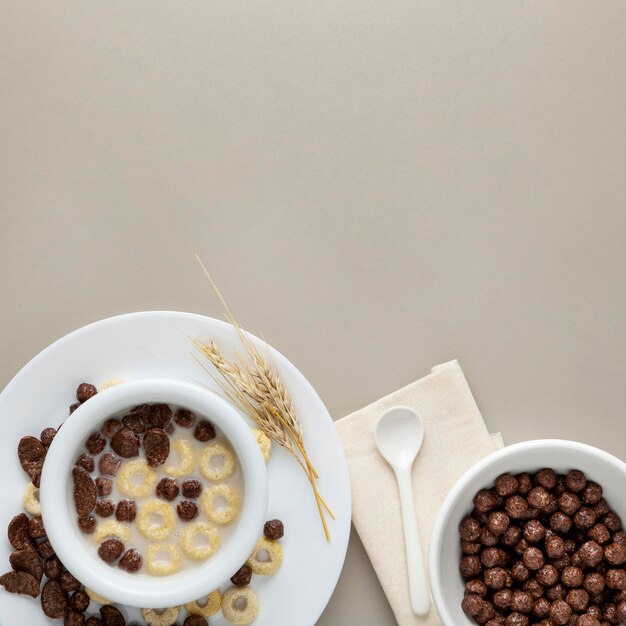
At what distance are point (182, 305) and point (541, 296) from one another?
59 centimetres

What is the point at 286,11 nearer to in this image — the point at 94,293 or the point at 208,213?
the point at 208,213

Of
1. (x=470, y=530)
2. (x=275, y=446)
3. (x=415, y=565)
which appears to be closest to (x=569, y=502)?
(x=470, y=530)

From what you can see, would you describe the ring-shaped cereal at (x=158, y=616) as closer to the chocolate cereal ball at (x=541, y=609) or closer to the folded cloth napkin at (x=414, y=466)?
the folded cloth napkin at (x=414, y=466)

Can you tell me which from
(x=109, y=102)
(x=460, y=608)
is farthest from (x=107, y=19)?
(x=460, y=608)

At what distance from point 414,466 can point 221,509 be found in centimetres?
32

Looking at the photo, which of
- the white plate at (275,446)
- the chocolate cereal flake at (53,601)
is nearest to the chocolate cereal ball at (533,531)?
the white plate at (275,446)

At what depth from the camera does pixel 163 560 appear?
107cm

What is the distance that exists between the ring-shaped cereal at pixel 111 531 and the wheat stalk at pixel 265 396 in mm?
238

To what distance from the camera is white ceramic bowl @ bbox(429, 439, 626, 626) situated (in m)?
1.04

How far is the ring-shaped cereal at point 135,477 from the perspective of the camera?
107 centimetres

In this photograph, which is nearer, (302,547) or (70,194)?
(302,547)

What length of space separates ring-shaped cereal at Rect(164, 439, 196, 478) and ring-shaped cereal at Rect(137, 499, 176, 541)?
1.7 inches

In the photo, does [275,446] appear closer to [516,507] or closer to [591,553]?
[516,507]

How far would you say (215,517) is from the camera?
107cm
